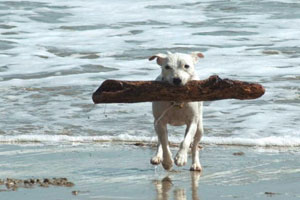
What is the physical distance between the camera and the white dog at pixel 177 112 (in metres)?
6.66

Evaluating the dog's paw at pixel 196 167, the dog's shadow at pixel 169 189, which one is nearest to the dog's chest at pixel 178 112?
the dog's paw at pixel 196 167

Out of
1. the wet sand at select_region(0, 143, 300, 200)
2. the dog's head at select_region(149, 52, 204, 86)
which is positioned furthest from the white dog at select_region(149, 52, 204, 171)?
the wet sand at select_region(0, 143, 300, 200)

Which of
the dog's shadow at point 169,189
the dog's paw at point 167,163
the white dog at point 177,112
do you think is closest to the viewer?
the dog's shadow at point 169,189

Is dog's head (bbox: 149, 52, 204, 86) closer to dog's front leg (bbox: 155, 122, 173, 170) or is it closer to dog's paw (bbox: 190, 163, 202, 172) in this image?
dog's front leg (bbox: 155, 122, 173, 170)

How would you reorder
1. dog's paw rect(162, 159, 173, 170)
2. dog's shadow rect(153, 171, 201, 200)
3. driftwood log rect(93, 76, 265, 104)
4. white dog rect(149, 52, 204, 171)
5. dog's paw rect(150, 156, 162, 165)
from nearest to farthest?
dog's shadow rect(153, 171, 201, 200) < driftwood log rect(93, 76, 265, 104) < white dog rect(149, 52, 204, 171) < dog's paw rect(162, 159, 173, 170) < dog's paw rect(150, 156, 162, 165)

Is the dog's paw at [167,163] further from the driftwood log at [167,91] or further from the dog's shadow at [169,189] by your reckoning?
the driftwood log at [167,91]

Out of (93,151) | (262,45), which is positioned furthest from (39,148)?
(262,45)

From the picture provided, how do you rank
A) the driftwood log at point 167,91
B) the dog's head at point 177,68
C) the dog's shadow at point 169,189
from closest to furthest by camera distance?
the dog's shadow at point 169,189 → the driftwood log at point 167,91 → the dog's head at point 177,68

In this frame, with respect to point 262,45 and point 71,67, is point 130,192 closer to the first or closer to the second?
point 71,67

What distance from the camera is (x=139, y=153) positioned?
8062 mm

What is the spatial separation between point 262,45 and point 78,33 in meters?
5.20

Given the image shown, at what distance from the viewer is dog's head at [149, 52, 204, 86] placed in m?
6.55

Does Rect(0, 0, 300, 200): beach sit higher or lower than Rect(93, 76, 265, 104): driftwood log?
lower

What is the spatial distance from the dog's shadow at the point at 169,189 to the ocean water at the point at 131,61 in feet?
6.58
